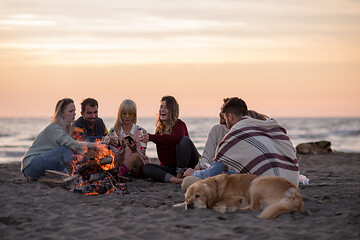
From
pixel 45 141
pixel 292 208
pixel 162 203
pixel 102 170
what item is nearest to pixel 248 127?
pixel 292 208

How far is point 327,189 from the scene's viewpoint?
7.13 m

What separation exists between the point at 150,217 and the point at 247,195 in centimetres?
129

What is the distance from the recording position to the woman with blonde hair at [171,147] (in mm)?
7758

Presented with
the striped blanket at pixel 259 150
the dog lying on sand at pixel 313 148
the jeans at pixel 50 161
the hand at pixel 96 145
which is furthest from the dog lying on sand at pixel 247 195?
the dog lying on sand at pixel 313 148

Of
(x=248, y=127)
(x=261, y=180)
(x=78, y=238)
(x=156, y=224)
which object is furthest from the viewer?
(x=248, y=127)

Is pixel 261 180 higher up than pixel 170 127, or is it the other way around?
pixel 170 127

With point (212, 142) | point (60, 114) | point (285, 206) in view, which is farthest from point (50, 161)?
point (285, 206)

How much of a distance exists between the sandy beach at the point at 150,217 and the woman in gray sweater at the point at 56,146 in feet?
1.24

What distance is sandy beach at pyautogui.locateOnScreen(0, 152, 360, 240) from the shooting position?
4406 millimetres

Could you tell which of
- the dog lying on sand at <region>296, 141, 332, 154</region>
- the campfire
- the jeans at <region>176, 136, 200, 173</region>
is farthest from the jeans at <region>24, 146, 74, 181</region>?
Answer: the dog lying on sand at <region>296, 141, 332, 154</region>

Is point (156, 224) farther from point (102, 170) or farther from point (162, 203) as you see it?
point (102, 170)

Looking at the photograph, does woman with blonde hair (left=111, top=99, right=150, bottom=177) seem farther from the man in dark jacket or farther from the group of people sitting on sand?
the man in dark jacket

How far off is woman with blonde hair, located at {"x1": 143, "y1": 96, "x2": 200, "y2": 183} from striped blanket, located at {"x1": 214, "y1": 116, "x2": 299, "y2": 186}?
202 centimetres

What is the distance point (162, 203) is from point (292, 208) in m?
1.90
